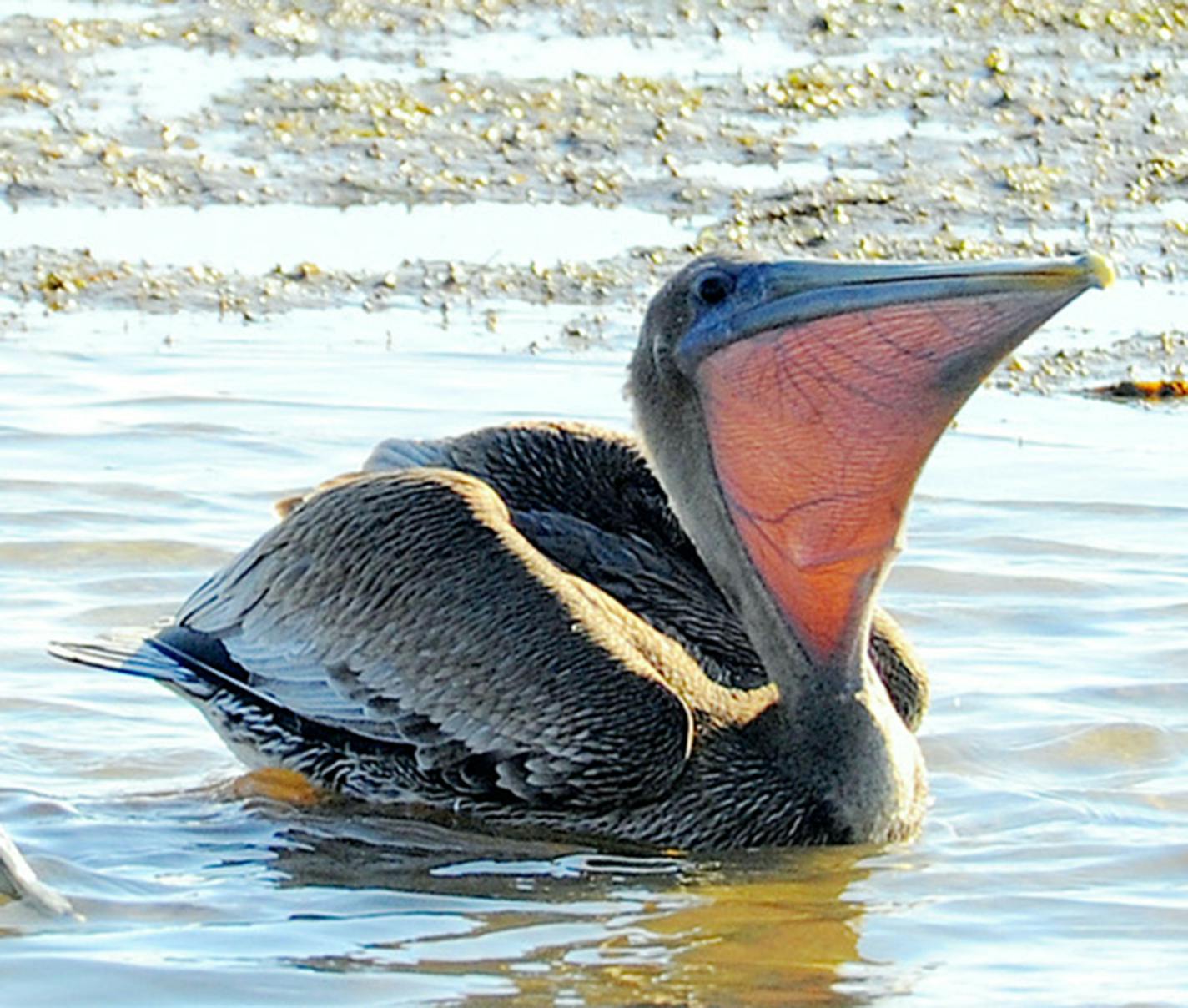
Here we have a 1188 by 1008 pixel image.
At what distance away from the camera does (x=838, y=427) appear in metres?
5.14

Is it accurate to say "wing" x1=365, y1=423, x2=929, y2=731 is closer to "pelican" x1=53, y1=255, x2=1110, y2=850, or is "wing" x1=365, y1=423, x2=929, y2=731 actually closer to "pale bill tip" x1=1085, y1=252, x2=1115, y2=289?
"pelican" x1=53, y1=255, x2=1110, y2=850

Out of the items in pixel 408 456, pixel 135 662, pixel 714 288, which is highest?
pixel 714 288

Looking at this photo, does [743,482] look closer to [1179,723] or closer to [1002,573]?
[1179,723]

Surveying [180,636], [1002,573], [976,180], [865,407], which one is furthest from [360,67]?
[865,407]

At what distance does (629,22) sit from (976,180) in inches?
124

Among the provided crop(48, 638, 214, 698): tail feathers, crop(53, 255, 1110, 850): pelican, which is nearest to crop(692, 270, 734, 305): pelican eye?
crop(53, 255, 1110, 850): pelican

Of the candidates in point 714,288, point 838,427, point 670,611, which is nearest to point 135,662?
point 670,611

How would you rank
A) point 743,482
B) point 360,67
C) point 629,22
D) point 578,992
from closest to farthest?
point 578,992 < point 743,482 < point 360,67 < point 629,22

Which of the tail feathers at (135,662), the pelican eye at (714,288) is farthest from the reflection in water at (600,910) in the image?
the pelican eye at (714,288)

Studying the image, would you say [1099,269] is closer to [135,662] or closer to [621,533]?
[621,533]

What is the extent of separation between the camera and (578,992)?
4.71 m

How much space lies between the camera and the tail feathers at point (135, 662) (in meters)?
5.89

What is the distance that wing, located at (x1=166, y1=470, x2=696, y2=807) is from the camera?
210 inches

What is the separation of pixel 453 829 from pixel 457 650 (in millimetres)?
331
